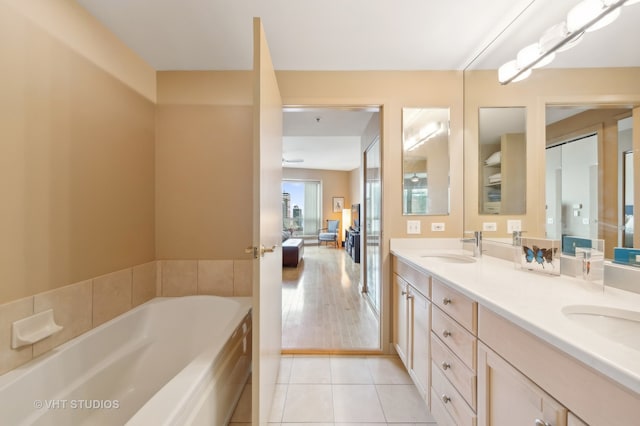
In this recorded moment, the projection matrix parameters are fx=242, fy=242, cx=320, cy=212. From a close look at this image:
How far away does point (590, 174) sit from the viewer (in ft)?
3.55

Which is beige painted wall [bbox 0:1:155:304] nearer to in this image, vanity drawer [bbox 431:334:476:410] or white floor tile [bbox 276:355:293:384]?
white floor tile [bbox 276:355:293:384]

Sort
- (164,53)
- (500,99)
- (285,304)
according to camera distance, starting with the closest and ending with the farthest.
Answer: (500,99) → (164,53) → (285,304)

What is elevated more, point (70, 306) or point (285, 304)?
point (70, 306)

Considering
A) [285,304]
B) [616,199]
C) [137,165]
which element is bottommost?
[285,304]

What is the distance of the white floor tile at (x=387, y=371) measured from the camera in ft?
5.76

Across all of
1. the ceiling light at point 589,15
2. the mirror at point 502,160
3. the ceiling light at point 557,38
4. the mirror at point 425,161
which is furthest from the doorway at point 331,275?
the ceiling light at point 589,15

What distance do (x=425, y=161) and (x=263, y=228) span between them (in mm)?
1543

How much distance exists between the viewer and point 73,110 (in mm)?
1361

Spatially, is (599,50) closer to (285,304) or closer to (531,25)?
(531,25)

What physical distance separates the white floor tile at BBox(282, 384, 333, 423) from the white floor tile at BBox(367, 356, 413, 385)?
0.39 meters

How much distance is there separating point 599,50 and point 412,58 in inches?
42.1

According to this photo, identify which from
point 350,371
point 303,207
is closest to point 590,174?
point 350,371

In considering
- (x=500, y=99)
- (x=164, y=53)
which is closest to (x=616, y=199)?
(x=500, y=99)

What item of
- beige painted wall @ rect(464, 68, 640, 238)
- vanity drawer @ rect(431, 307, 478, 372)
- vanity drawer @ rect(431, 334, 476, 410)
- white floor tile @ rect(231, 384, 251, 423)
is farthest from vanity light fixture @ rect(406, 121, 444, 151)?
white floor tile @ rect(231, 384, 251, 423)
